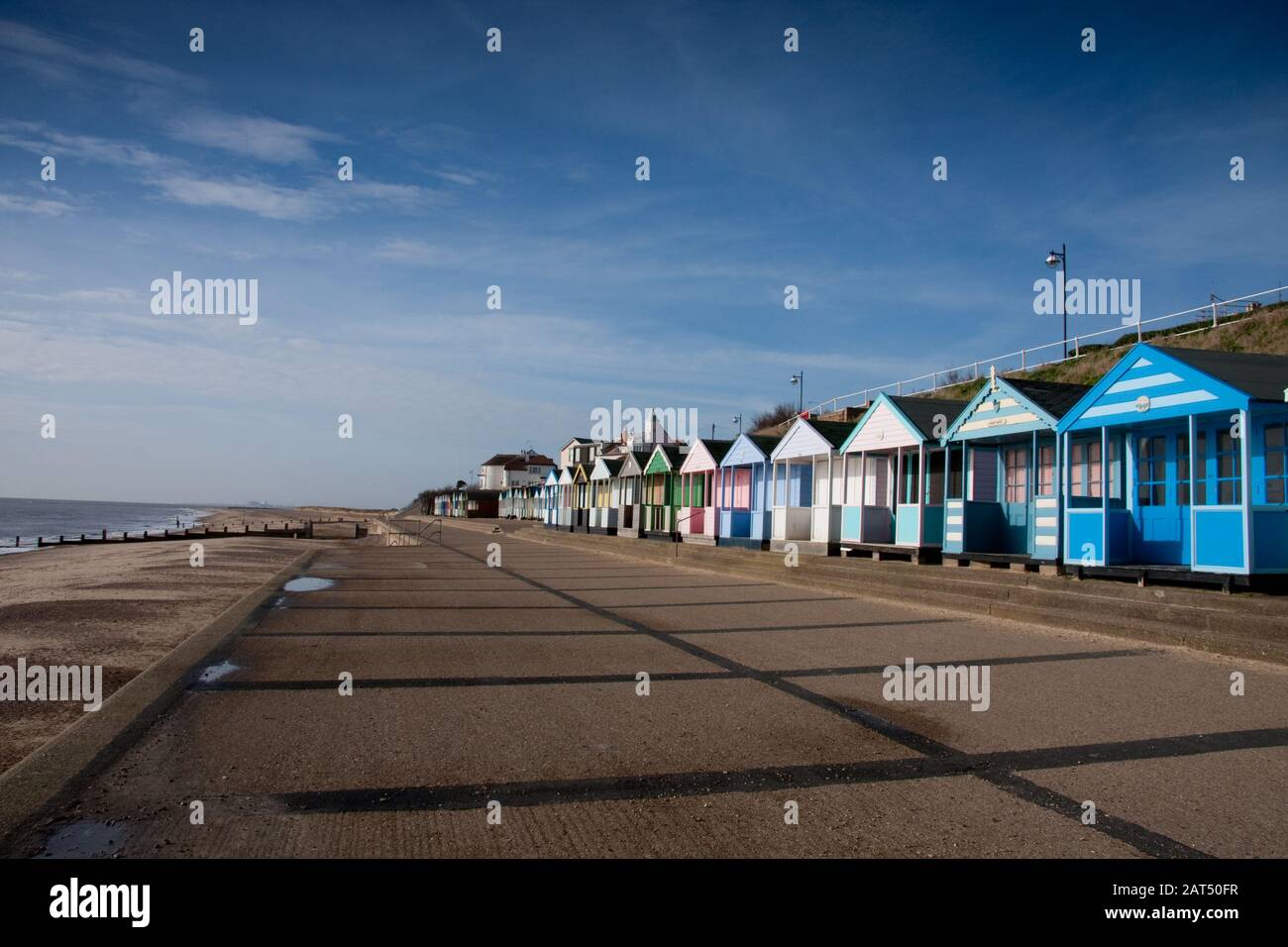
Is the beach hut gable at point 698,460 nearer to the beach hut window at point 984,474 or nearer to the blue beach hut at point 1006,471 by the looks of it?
the blue beach hut at point 1006,471

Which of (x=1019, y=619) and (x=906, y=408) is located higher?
(x=906, y=408)

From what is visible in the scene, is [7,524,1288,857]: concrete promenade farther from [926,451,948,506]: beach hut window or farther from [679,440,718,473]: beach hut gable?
[679,440,718,473]: beach hut gable

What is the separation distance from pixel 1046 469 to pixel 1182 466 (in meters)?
3.02

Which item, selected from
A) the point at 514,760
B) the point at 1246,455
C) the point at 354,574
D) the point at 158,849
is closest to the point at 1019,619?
the point at 1246,455

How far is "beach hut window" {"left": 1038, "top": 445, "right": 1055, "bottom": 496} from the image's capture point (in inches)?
575

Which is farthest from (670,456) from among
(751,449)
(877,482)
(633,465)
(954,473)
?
(954,473)

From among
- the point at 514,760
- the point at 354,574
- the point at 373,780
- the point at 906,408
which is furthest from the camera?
the point at 354,574

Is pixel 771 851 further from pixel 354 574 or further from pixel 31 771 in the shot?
pixel 354 574

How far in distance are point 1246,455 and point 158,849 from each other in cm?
1095

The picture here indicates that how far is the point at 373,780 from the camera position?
479cm

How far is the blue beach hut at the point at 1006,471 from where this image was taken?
43.9 ft

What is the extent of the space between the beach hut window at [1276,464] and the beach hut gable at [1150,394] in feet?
3.22

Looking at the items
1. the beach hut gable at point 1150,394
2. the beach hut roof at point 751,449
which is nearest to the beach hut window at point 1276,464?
the beach hut gable at point 1150,394

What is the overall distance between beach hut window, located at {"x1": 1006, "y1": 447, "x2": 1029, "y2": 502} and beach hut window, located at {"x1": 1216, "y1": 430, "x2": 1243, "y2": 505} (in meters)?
4.05
